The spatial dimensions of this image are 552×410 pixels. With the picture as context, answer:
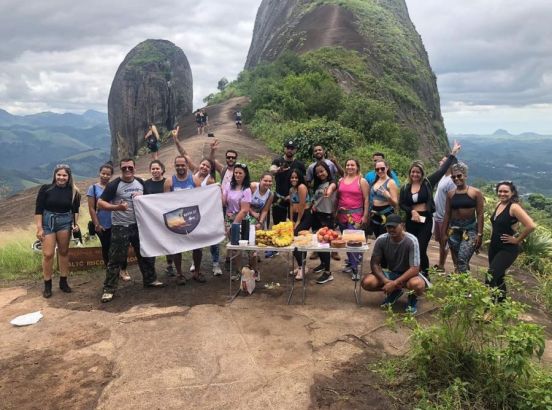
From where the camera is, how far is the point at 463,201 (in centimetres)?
620

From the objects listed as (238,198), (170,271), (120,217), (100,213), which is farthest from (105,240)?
(238,198)

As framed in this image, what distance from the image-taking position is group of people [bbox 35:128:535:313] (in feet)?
19.4

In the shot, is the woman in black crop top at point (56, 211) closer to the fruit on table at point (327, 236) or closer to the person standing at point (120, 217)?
the person standing at point (120, 217)

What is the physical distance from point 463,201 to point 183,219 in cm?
403

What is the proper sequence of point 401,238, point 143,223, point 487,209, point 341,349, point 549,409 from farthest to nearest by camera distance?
point 487,209 < point 143,223 < point 401,238 < point 341,349 < point 549,409

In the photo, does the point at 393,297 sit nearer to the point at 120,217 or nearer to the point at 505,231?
the point at 505,231

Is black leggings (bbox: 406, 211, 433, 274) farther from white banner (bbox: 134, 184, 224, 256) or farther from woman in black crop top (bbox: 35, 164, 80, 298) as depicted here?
woman in black crop top (bbox: 35, 164, 80, 298)

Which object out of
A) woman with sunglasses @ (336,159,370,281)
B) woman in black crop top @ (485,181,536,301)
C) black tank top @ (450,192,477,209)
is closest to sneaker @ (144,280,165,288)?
woman with sunglasses @ (336,159,370,281)

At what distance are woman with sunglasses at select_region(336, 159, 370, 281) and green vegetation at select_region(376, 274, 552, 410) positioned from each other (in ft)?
8.12

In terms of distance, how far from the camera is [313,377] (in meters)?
4.54

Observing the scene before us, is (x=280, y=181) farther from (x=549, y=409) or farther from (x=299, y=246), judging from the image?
(x=549, y=409)

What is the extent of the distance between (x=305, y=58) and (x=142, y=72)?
1908 centimetres

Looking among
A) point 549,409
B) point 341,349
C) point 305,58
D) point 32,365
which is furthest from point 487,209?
point 305,58

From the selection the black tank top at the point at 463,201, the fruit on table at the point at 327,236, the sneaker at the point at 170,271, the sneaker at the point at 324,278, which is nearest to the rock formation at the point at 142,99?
the sneaker at the point at 170,271
